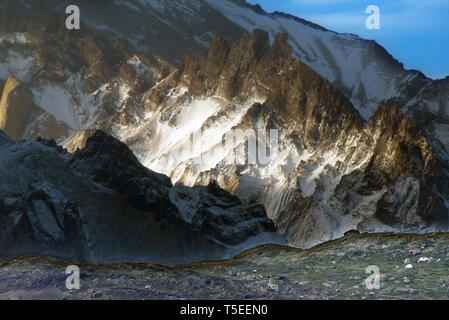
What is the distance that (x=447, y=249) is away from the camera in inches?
1529

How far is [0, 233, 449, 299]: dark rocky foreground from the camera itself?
34.9 metres

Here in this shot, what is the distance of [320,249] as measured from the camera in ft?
138

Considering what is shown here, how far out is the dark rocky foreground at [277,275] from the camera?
34.9 metres

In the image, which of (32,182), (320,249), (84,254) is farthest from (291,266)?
(32,182)

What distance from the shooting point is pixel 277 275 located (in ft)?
127

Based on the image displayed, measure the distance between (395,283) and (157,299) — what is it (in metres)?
9.88
